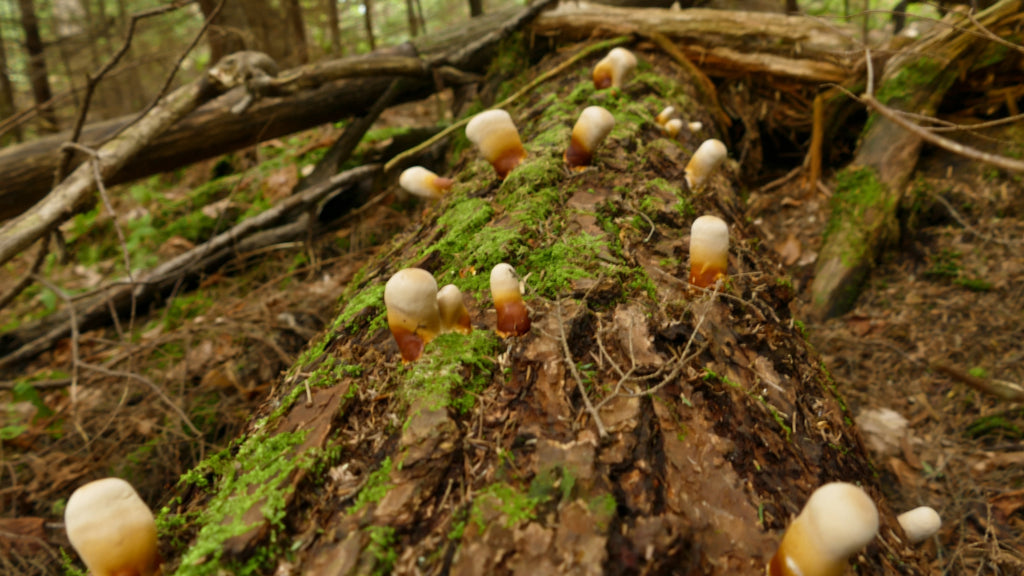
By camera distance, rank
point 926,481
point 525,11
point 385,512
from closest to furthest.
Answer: point 385,512 < point 926,481 < point 525,11

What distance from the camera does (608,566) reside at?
53.6 inches

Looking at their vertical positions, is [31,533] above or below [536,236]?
below

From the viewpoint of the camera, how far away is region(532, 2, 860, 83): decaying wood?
4.87 meters

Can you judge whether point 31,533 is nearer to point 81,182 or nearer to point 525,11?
point 81,182

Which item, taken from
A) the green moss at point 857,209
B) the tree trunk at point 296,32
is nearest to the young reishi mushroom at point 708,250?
the green moss at point 857,209

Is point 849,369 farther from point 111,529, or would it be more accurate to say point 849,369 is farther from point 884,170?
point 111,529

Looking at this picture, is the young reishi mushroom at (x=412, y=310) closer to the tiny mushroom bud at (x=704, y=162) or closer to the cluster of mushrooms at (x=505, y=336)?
the cluster of mushrooms at (x=505, y=336)

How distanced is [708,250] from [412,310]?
119cm

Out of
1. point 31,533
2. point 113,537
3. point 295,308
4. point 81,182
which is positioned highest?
point 81,182

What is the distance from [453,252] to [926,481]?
2938 mm

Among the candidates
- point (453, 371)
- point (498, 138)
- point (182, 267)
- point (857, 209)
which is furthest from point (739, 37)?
point (182, 267)

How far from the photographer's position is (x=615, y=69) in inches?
152

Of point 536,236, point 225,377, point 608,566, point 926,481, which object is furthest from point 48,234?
point 926,481

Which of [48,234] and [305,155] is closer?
[48,234]
